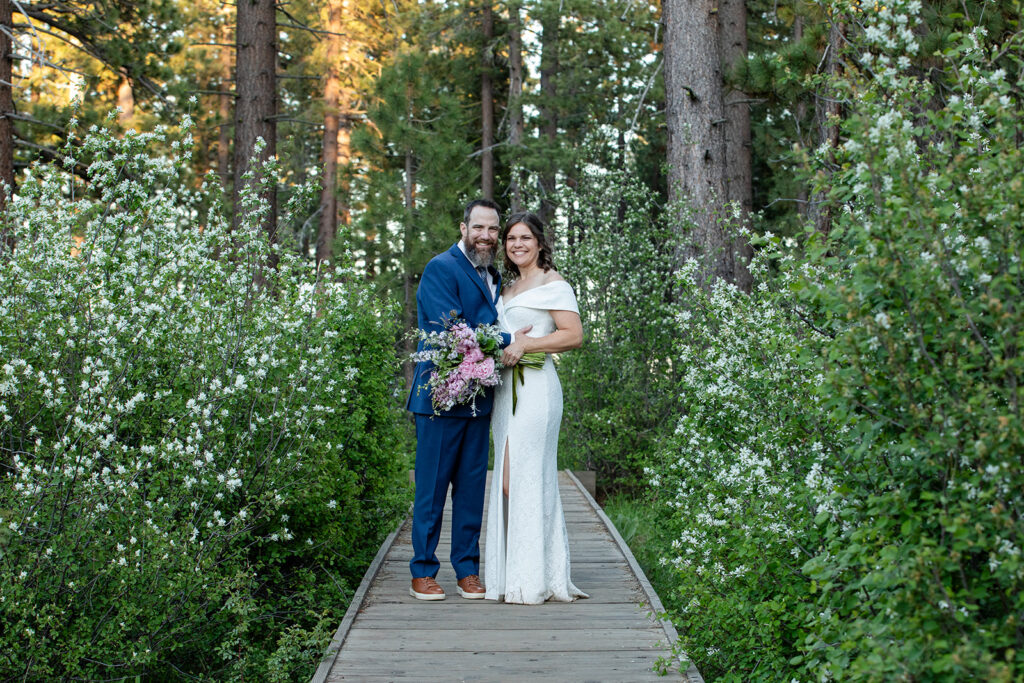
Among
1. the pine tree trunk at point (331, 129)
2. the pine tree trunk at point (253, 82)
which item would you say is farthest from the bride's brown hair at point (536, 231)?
the pine tree trunk at point (331, 129)

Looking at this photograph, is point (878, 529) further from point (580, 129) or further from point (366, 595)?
point (580, 129)

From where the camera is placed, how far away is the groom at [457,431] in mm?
5383

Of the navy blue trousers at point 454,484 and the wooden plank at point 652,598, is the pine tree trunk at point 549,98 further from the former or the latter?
the navy blue trousers at point 454,484

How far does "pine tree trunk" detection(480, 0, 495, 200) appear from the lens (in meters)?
20.8

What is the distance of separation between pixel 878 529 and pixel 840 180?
117cm

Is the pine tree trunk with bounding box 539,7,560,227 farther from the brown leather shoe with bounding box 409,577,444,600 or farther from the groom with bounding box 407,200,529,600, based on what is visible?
the brown leather shoe with bounding box 409,577,444,600

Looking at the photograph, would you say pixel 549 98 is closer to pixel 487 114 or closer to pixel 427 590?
pixel 487 114

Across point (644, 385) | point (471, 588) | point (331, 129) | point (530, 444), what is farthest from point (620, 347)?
point (331, 129)

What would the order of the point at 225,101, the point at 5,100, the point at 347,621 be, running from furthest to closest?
the point at 225,101
the point at 5,100
the point at 347,621

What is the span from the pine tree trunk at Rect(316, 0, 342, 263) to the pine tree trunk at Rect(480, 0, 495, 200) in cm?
385

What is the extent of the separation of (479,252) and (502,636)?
2108mm

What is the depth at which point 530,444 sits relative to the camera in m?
5.44

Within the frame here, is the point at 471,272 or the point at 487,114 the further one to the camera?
the point at 487,114

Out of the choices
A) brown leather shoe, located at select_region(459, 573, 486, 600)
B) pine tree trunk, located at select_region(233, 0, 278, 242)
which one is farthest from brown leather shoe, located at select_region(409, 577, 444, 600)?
pine tree trunk, located at select_region(233, 0, 278, 242)
